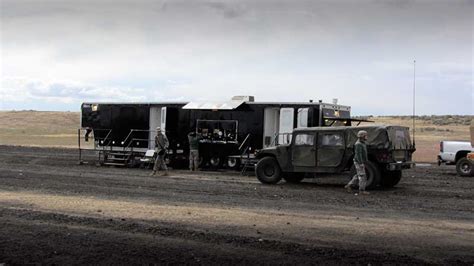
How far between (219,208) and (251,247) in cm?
A: 420

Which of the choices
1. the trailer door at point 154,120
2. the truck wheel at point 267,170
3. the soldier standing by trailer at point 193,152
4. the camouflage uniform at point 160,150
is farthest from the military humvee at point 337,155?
the trailer door at point 154,120

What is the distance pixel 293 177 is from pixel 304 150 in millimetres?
1311

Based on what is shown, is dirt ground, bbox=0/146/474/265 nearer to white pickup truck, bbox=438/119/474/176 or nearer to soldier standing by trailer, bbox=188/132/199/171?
white pickup truck, bbox=438/119/474/176

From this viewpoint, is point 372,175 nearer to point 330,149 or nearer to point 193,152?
point 330,149

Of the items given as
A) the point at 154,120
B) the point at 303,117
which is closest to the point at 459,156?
the point at 303,117

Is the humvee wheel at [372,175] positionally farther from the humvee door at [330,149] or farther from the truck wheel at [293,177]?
the truck wheel at [293,177]

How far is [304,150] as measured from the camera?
1762 cm

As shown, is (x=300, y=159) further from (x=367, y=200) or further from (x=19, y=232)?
(x=19, y=232)

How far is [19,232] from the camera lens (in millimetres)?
9047

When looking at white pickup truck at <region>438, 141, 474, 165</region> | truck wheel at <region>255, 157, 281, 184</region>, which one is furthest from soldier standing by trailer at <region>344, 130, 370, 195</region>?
white pickup truck at <region>438, 141, 474, 165</region>

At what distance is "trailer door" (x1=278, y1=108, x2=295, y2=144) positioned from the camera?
22.0 metres

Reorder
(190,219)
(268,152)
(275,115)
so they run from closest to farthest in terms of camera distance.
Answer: (190,219) < (268,152) < (275,115)

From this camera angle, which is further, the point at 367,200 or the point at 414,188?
the point at 414,188

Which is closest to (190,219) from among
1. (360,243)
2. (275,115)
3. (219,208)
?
(219,208)
